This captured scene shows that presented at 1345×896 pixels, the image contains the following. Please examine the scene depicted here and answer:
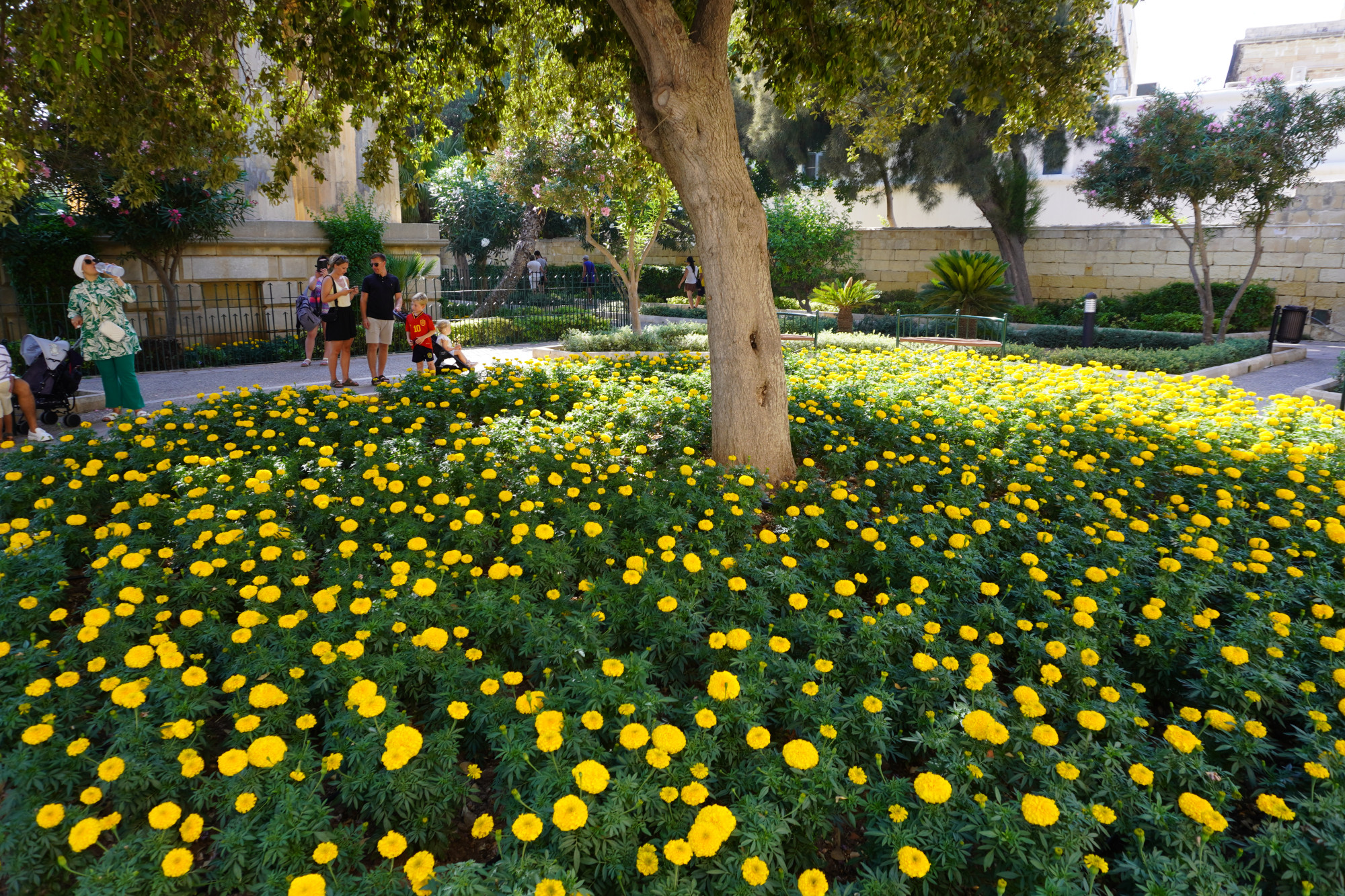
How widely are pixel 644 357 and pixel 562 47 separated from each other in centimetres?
333

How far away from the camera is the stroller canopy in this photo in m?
7.45

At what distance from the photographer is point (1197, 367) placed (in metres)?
11.6

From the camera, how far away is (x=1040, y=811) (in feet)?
7.08

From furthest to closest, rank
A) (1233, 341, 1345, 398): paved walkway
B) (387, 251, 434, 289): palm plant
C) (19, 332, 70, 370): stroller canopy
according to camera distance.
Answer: (387, 251, 434, 289): palm plant
(1233, 341, 1345, 398): paved walkway
(19, 332, 70, 370): stroller canopy

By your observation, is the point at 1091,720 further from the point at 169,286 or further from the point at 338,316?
the point at 169,286

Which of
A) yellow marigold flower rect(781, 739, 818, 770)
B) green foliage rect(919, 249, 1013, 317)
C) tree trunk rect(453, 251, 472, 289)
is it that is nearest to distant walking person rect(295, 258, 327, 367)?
yellow marigold flower rect(781, 739, 818, 770)

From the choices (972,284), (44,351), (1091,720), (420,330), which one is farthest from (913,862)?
(972,284)

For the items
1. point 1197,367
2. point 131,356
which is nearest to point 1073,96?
point 1197,367

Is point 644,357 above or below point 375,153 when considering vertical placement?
below

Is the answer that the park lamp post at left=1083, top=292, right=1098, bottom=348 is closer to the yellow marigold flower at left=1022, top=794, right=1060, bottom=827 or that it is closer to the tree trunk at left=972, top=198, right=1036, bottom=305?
the tree trunk at left=972, top=198, right=1036, bottom=305

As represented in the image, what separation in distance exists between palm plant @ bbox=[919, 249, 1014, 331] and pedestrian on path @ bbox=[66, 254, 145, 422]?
14893mm

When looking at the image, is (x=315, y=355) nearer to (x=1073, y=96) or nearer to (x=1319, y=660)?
(x=1073, y=96)

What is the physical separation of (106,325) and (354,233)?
831cm

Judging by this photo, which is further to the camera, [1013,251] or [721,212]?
[1013,251]
